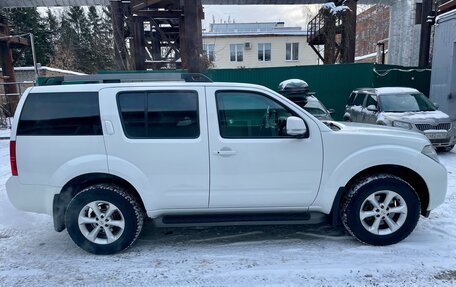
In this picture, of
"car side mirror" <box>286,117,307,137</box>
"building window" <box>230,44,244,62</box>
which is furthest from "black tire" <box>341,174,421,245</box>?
"building window" <box>230,44,244,62</box>

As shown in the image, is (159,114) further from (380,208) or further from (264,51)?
(264,51)

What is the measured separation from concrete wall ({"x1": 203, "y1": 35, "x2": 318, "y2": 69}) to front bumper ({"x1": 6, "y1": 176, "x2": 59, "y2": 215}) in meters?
30.3

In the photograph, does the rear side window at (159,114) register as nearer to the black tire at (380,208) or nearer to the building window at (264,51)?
the black tire at (380,208)

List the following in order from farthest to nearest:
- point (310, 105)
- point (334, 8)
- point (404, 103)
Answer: point (334, 8), point (404, 103), point (310, 105)

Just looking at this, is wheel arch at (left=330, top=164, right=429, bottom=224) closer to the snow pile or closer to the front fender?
the front fender

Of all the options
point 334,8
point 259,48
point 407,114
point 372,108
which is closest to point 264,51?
point 259,48

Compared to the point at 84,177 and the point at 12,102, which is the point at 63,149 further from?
the point at 12,102

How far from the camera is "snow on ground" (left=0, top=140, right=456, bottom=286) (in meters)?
3.05

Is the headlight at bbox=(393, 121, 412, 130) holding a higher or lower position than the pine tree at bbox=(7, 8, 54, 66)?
lower

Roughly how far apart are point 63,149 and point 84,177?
367 millimetres

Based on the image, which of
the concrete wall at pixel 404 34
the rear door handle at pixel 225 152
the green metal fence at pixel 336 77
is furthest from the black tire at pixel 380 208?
the concrete wall at pixel 404 34

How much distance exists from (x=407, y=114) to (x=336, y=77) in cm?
504

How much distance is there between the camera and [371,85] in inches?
495

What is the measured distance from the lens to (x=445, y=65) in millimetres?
10516
